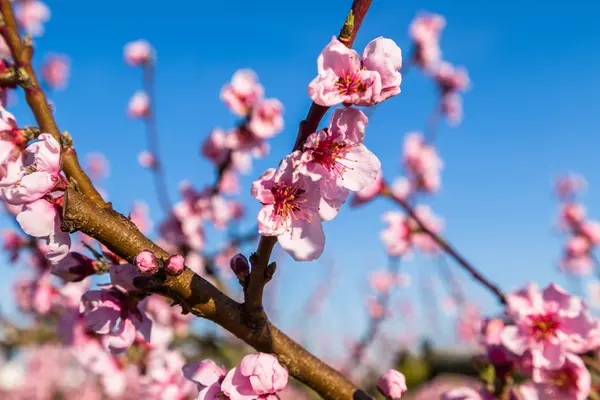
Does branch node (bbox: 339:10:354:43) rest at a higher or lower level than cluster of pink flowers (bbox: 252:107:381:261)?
A: higher

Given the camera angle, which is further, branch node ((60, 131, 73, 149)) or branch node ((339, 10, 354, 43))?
branch node ((60, 131, 73, 149))

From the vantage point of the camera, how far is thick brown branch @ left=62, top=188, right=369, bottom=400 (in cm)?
112

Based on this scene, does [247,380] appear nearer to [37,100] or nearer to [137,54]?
[37,100]

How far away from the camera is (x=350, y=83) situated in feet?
3.41

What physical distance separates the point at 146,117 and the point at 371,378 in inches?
146

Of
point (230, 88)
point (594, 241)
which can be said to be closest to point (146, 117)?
point (230, 88)

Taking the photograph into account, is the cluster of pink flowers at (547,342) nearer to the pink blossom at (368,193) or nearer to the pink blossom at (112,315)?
the pink blossom at (112,315)

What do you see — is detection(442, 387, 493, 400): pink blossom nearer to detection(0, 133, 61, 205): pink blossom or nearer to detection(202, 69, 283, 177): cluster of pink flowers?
detection(0, 133, 61, 205): pink blossom

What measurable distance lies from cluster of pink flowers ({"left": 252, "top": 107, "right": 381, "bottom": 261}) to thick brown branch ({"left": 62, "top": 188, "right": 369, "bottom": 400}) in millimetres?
229

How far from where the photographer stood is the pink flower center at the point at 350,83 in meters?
1.04

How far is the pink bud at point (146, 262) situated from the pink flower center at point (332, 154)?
431mm

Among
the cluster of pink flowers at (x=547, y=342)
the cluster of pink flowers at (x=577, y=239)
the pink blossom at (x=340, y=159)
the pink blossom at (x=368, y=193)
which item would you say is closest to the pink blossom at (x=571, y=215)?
the cluster of pink flowers at (x=577, y=239)

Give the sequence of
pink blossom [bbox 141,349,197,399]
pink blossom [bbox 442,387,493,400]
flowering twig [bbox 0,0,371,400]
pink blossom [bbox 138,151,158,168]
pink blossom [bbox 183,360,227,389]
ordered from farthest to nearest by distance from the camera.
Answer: pink blossom [bbox 138,151,158,168] → pink blossom [bbox 141,349,197,399] → pink blossom [bbox 442,387,493,400] → pink blossom [bbox 183,360,227,389] → flowering twig [bbox 0,0,371,400]

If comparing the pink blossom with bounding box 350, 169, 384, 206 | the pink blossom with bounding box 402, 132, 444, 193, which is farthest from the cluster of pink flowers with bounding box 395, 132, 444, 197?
the pink blossom with bounding box 350, 169, 384, 206
